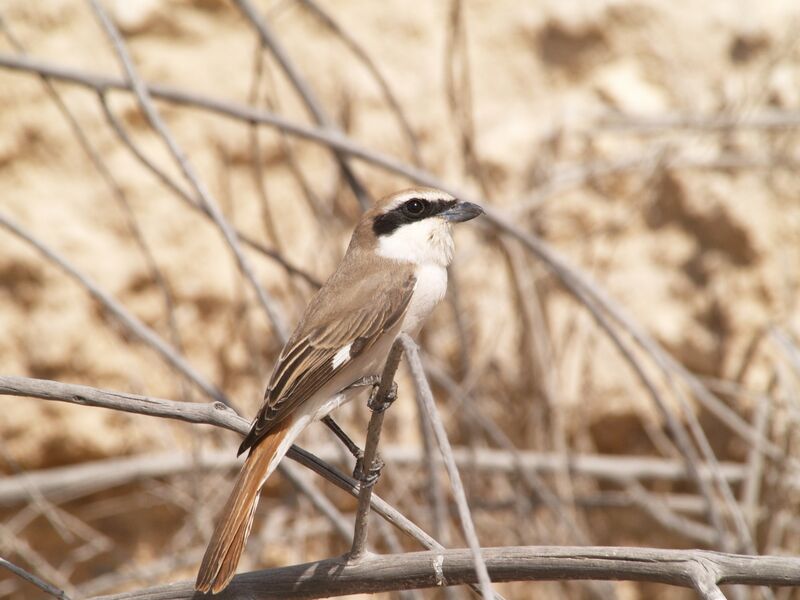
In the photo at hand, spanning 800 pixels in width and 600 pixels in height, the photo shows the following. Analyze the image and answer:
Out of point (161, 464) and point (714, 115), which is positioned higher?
point (714, 115)

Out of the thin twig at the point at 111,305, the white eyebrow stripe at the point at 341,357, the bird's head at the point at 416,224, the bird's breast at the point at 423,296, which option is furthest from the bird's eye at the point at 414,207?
the thin twig at the point at 111,305

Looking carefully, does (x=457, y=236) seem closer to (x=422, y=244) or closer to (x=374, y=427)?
(x=422, y=244)

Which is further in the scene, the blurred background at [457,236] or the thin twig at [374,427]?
the blurred background at [457,236]

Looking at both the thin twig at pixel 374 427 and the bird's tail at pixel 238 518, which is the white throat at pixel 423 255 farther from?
the thin twig at pixel 374 427

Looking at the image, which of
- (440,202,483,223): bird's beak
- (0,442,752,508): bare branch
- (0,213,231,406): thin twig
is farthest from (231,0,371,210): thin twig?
(0,442,752,508): bare branch

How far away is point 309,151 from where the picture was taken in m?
4.45

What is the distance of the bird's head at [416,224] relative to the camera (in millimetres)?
2809

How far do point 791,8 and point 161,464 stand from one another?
3508mm

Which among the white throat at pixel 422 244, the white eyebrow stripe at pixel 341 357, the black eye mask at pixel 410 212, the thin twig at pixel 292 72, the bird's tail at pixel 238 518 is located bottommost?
the bird's tail at pixel 238 518

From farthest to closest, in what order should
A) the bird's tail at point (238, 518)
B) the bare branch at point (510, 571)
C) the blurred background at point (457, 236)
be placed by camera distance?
the blurred background at point (457, 236), the bird's tail at point (238, 518), the bare branch at point (510, 571)

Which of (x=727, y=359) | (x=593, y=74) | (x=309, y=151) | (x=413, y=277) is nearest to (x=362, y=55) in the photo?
(x=413, y=277)

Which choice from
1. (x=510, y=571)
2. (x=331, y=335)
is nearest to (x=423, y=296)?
(x=331, y=335)

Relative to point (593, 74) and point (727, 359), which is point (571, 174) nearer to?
point (593, 74)

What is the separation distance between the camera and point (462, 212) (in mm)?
2834
